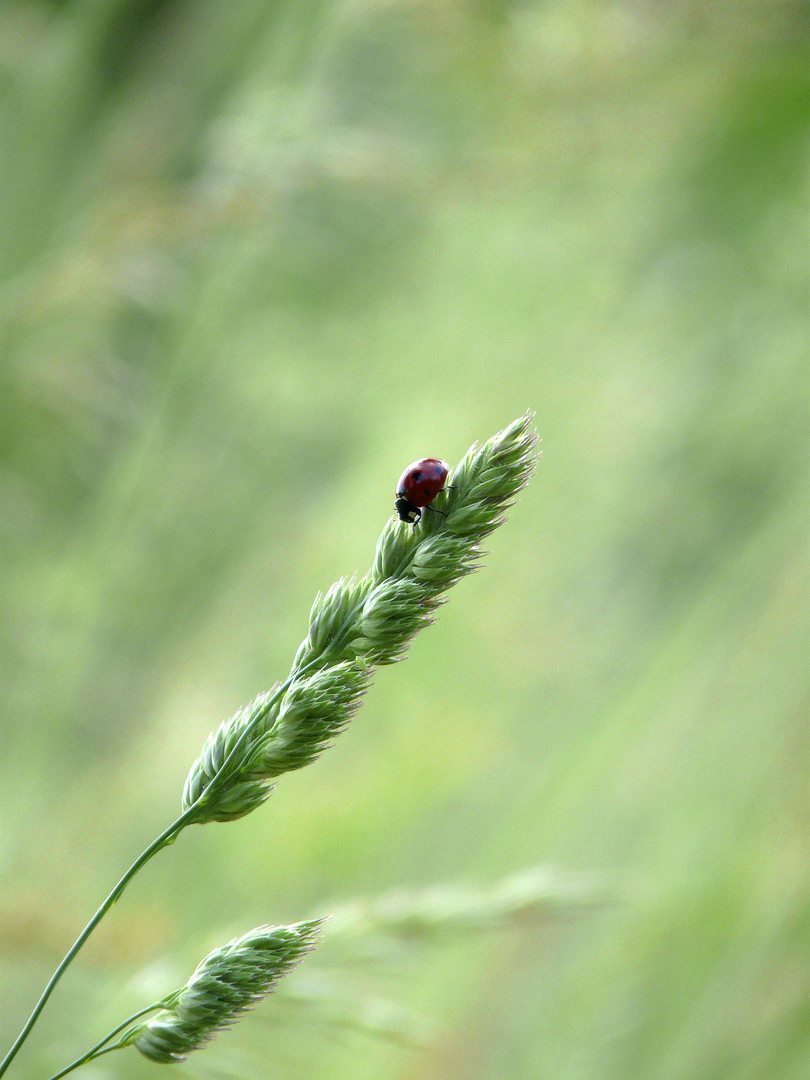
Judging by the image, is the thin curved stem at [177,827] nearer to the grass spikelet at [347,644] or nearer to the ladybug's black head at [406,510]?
the grass spikelet at [347,644]

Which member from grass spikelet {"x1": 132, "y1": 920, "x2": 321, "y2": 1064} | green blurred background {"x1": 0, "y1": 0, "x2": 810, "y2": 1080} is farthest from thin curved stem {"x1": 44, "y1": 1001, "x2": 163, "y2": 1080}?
green blurred background {"x1": 0, "y1": 0, "x2": 810, "y2": 1080}

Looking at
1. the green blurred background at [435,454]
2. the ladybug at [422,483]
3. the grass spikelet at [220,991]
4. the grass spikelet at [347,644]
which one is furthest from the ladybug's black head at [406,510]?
the green blurred background at [435,454]

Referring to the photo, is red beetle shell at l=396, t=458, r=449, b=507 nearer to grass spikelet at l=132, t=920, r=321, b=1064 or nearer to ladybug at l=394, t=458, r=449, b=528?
ladybug at l=394, t=458, r=449, b=528

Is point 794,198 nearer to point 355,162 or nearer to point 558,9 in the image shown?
point 558,9

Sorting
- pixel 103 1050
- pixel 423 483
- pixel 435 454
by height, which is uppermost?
pixel 435 454

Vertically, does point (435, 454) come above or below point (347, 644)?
above

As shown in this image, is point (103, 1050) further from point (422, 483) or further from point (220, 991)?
point (422, 483)

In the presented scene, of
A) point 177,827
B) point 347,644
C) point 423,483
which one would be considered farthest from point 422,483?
point 177,827
